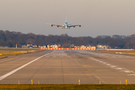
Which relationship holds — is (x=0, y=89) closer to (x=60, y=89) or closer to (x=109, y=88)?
(x=60, y=89)

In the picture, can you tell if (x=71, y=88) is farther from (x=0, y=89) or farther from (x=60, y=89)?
(x=0, y=89)

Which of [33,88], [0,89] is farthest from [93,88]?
[0,89]

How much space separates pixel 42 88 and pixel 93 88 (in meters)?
3.43

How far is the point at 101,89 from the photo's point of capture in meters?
14.1

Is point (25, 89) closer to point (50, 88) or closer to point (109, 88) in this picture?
point (50, 88)

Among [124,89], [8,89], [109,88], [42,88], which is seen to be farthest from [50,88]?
[124,89]

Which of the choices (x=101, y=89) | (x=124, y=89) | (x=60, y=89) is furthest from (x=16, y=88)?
(x=124, y=89)

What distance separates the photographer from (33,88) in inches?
564

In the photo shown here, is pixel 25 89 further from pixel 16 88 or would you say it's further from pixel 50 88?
pixel 50 88

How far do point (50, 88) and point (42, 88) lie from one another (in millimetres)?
549

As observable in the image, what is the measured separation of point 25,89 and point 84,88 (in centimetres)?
390

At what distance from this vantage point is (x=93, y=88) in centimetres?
1445

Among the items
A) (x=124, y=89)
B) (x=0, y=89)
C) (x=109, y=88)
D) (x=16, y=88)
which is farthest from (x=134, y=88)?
(x=0, y=89)

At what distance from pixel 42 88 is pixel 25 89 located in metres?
1.14
